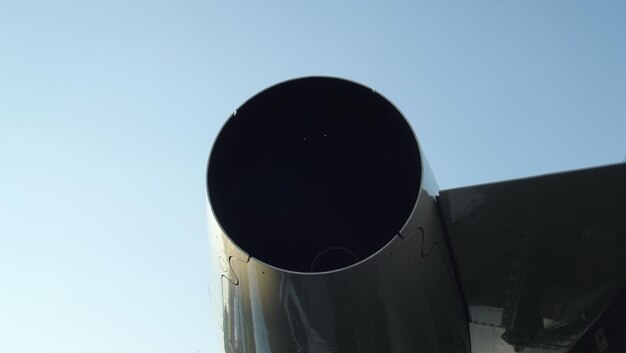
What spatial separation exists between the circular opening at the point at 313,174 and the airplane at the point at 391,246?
1 cm

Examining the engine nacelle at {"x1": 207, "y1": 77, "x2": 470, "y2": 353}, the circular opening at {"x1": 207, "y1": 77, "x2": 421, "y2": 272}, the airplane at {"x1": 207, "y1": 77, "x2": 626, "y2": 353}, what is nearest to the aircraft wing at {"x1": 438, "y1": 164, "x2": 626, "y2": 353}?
the airplane at {"x1": 207, "y1": 77, "x2": 626, "y2": 353}

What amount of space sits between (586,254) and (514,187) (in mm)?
723

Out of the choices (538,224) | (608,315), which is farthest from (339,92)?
(608,315)

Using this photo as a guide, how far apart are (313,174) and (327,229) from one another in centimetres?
54

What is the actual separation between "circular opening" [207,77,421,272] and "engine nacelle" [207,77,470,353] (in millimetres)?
11

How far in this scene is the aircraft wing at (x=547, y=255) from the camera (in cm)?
399

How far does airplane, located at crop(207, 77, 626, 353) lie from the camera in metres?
4.02

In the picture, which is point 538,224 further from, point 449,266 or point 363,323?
point 363,323

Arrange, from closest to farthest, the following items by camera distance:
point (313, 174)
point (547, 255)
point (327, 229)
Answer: point (547, 255)
point (313, 174)
point (327, 229)

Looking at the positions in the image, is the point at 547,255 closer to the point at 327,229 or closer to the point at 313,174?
the point at 327,229

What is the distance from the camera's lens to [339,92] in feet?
15.0

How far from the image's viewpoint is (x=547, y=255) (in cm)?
425

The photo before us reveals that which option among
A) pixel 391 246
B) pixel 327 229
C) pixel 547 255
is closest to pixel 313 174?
pixel 327 229

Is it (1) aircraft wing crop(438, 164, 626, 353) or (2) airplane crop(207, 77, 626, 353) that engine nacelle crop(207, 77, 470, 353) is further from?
(1) aircraft wing crop(438, 164, 626, 353)
